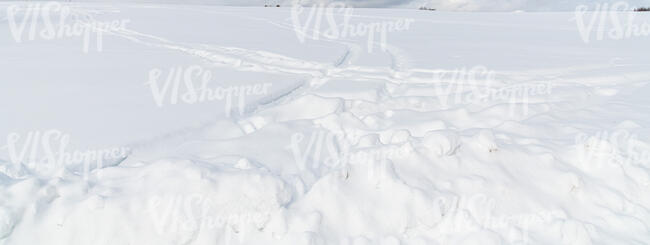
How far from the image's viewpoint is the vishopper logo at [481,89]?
3.80m

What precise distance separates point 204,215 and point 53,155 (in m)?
1.23

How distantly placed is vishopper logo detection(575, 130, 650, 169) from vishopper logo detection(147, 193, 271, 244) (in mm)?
1984

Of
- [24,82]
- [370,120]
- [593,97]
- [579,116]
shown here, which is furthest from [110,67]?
[593,97]

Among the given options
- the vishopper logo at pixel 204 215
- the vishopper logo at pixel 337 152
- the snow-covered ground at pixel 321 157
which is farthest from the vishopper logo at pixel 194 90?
the vishopper logo at pixel 204 215

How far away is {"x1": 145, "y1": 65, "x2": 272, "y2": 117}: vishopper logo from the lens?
Answer: 3684 millimetres

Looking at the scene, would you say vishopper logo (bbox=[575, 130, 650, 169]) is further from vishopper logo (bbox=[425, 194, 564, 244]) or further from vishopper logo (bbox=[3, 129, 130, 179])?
vishopper logo (bbox=[3, 129, 130, 179])

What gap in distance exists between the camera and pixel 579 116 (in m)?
3.30

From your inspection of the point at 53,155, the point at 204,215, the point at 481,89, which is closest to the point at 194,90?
the point at 53,155

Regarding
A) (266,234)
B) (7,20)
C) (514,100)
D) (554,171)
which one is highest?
(7,20)

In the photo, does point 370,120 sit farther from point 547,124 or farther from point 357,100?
point 547,124

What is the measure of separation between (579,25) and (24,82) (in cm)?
1444

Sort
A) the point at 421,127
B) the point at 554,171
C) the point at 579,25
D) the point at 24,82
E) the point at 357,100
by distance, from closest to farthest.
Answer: the point at 554,171
the point at 421,127
the point at 357,100
the point at 24,82
the point at 579,25

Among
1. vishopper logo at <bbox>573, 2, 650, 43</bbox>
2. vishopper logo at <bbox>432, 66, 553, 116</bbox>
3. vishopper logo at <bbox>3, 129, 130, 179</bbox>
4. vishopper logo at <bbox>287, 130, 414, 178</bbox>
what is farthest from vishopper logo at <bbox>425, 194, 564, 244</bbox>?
vishopper logo at <bbox>573, 2, 650, 43</bbox>

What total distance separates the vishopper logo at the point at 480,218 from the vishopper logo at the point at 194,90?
2035mm
